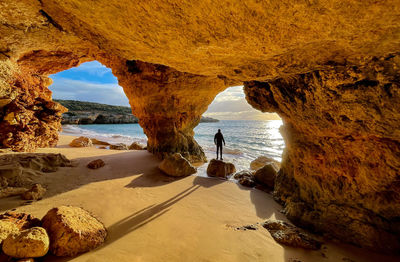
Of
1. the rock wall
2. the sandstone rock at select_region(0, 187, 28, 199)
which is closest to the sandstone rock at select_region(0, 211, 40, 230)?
the sandstone rock at select_region(0, 187, 28, 199)

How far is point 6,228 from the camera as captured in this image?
7.08 feet

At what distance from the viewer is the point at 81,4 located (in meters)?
1.82

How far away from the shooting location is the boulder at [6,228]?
2.08 meters

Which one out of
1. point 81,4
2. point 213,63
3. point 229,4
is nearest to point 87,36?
point 81,4

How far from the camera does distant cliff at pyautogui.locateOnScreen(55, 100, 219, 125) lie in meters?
44.5

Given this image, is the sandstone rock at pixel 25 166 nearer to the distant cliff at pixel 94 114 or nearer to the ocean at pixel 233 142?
the ocean at pixel 233 142

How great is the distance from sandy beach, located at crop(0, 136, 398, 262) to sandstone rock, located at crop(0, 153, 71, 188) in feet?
1.12

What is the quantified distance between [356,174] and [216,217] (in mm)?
3099

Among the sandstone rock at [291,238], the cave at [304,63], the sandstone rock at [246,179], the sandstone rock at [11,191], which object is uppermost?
the cave at [304,63]

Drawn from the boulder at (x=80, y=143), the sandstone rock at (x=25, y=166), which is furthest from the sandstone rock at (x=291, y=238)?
the boulder at (x=80, y=143)

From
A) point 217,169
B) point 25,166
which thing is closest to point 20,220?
point 25,166

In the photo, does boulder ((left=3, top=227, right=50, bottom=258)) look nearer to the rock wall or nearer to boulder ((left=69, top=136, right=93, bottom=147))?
the rock wall

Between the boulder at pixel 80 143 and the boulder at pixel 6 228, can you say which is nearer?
the boulder at pixel 6 228

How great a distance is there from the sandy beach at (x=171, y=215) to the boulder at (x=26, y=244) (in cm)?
25
